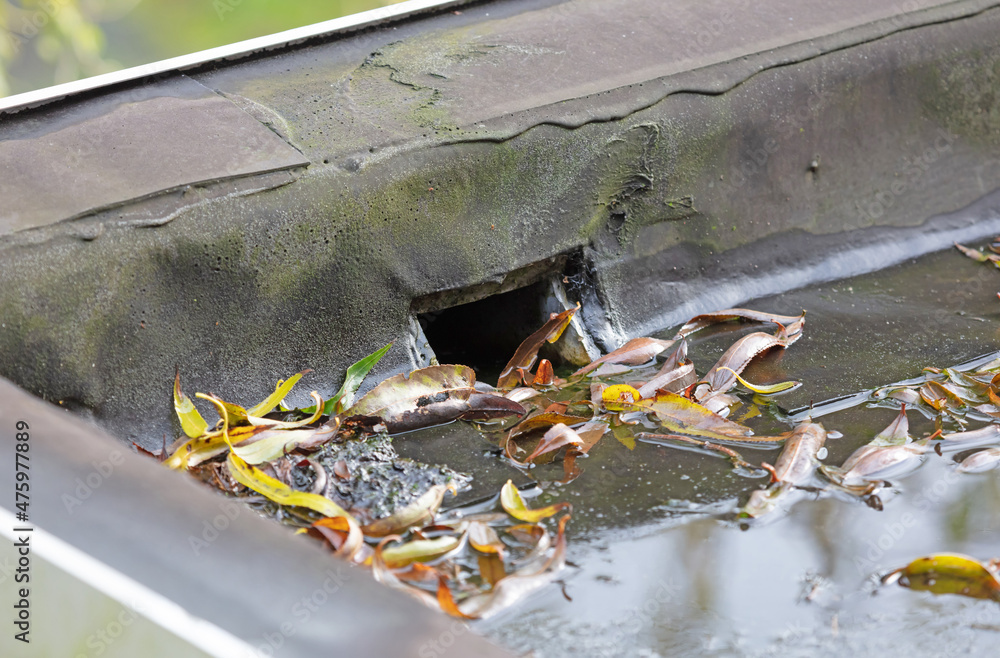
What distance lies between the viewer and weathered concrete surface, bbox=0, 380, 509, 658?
29.2 inches

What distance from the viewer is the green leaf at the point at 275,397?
180cm

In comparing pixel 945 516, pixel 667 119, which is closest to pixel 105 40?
pixel 667 119

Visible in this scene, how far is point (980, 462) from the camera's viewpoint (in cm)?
164

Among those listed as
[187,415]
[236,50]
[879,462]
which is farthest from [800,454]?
[236,50]

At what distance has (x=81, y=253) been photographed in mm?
1628

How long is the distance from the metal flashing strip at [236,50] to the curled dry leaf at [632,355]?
1.08 metres

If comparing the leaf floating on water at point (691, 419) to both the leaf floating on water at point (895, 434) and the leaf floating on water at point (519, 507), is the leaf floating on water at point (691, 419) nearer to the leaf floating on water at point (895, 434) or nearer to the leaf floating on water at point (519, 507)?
the leaf floating on water at point (895, 434)

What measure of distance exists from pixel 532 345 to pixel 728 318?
542mm

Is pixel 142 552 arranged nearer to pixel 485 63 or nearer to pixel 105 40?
pixel 105 40

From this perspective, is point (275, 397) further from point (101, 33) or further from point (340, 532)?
point (101, 33)

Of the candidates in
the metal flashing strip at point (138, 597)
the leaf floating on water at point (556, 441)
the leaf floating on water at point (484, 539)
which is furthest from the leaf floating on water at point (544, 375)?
the metal flashing strip at point (138, 597)

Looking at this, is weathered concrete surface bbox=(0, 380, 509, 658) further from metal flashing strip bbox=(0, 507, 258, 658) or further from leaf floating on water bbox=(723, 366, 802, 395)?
leaf floating on water bbox=(723, 366, 802, 395)

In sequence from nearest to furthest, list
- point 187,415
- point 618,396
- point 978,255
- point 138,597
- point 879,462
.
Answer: point 138,597 < point 879,462 < point 187,415 < point 618,396 < point 978,255

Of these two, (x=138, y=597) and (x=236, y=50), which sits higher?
(x=236, y=50)
